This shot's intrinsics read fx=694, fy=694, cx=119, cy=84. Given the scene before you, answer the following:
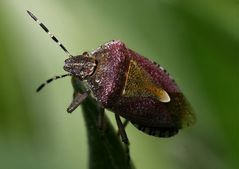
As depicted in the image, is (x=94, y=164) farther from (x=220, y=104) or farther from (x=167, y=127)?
(x=220, y=104)

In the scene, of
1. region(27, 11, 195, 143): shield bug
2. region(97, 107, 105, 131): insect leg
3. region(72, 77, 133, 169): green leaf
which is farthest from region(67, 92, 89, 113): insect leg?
region(72, 77, 133, 169): green leaf

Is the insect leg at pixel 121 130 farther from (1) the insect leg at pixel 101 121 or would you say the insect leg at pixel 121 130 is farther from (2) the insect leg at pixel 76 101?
(1) the insect leg at pixel 101 121

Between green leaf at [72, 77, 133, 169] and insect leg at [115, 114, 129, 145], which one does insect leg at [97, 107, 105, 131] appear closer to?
green leaf at [72, 77, 133, 169]

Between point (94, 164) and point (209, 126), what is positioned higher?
point (94, 164)

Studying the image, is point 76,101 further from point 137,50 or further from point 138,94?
point 137,50

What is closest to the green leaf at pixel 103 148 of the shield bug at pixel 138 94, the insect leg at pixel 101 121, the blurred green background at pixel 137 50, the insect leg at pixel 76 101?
the insect leg at pixel 101 121

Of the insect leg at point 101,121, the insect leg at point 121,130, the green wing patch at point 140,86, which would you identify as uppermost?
the insect leg at point 101,121

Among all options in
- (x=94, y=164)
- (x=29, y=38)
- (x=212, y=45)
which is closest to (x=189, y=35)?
(x=212, y=45)

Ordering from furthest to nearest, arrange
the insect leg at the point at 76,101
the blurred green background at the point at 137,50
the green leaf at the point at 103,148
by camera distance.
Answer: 1. the blurred green background at the point at 137,50
2. the insect leg at the point at 76,101
3. the green leaf at the point at 103,148
